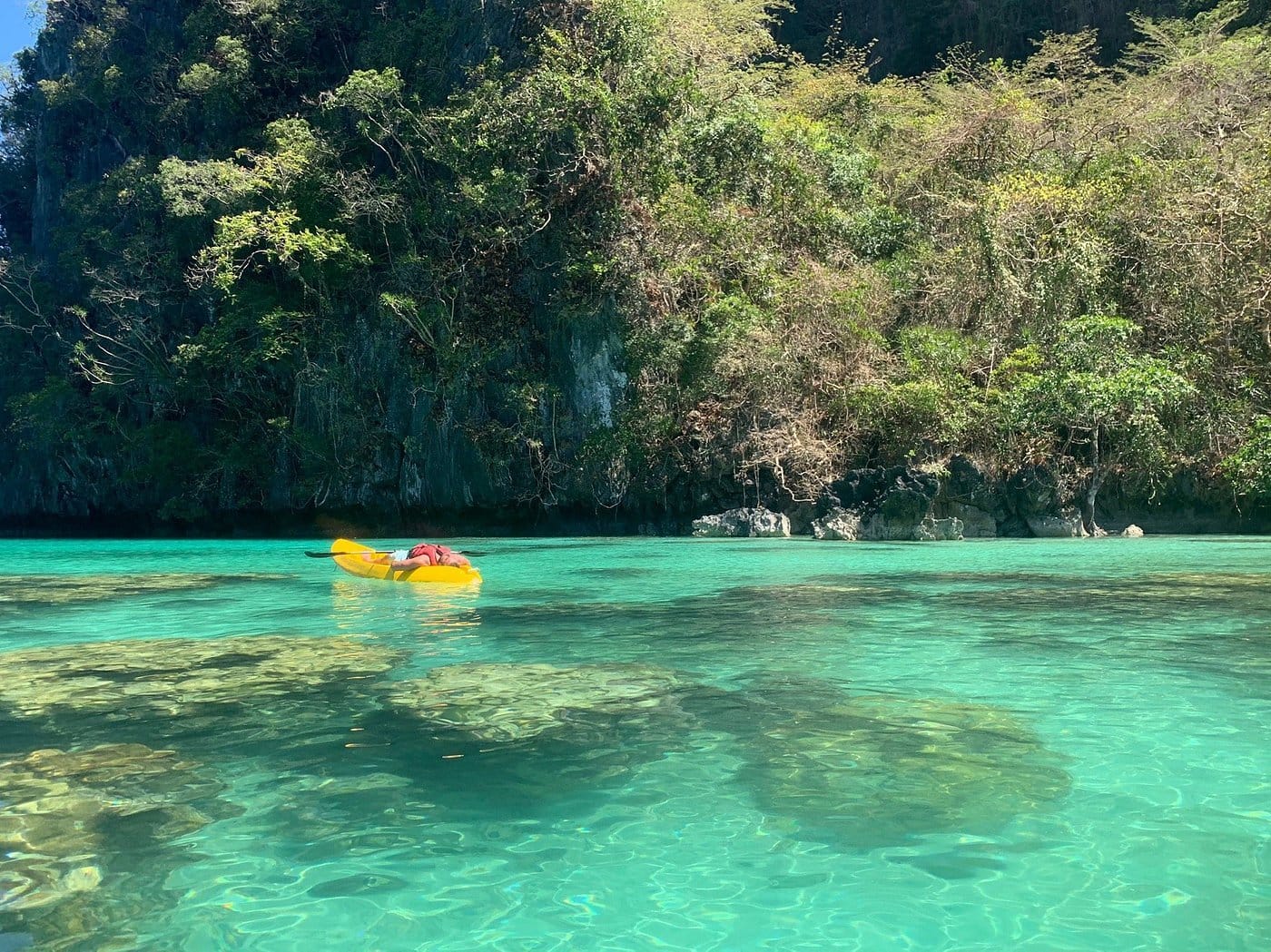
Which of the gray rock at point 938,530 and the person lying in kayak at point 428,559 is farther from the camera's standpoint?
the gray rock at point 938,530

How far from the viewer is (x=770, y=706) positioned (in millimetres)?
4883

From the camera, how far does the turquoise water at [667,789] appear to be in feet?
8.64

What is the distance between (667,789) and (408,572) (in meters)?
7.97

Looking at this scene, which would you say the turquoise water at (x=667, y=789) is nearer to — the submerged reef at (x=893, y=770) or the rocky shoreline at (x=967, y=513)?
the submerged reef at (x=893, y=770)

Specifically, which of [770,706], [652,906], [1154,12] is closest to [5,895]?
[652,906]

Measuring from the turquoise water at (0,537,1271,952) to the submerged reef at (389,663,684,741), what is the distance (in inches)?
1.2

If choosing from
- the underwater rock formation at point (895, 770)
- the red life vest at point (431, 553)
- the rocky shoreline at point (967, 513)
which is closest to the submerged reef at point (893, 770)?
the underwater rock formation at point (895, 770)

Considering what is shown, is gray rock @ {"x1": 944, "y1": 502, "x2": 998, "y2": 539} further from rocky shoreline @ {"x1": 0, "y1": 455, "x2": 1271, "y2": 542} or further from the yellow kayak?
the yellow kayak

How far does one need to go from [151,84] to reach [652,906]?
3213cm

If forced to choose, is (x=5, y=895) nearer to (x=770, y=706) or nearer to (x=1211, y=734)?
(x=770, y=706)

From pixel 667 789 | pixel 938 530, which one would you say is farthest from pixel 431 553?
pixel 938 530

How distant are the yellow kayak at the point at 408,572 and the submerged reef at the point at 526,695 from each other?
493 centimetres

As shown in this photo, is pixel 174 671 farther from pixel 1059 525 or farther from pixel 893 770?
pixel 1059 525

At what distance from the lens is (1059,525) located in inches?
701
